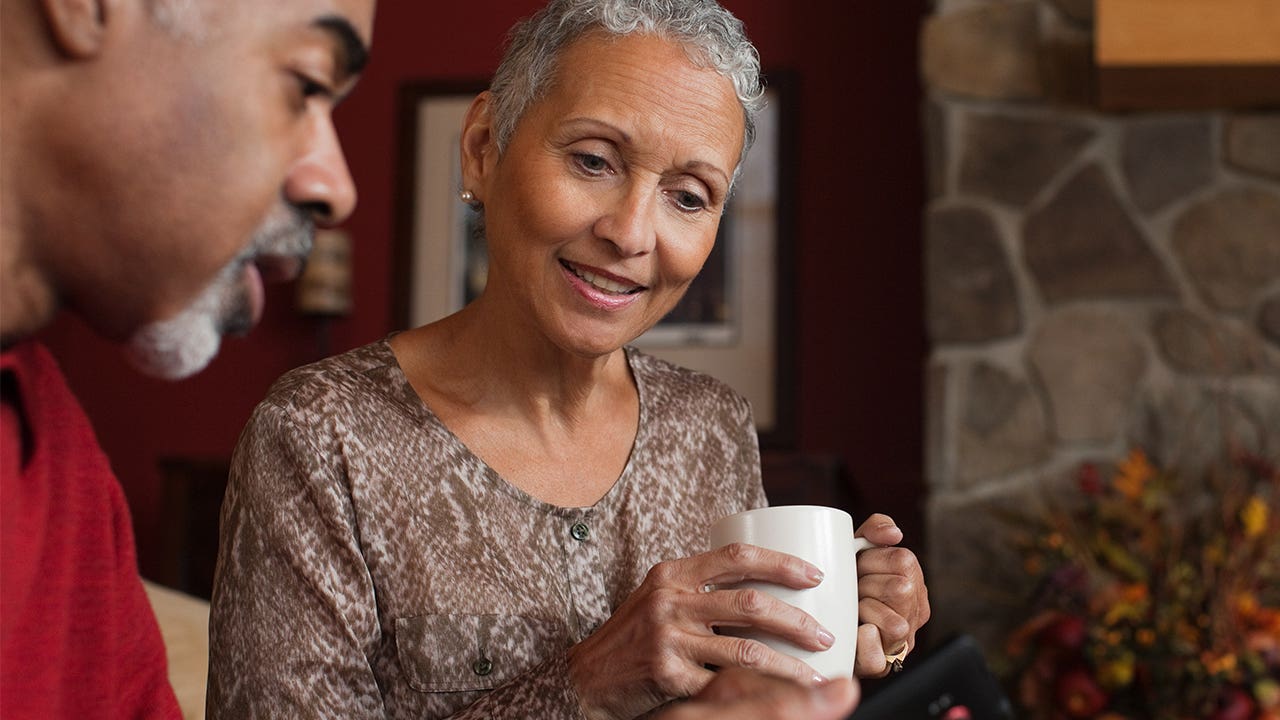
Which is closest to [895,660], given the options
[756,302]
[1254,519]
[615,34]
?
[615,34]

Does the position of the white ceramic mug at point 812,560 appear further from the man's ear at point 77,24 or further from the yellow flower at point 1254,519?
the yellow flower at point 1254,519

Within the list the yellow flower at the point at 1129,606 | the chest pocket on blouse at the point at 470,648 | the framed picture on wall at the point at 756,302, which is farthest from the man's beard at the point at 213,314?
the framed picture on wall at the point at 756,302

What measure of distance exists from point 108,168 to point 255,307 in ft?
0.29

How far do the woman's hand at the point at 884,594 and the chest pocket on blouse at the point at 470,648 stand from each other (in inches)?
10.8

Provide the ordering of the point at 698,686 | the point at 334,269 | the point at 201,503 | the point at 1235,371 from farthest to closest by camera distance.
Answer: the point at 334,269, the point at 201,503, the point at 1235,371, the point at 698,686

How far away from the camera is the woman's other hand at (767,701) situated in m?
0.58

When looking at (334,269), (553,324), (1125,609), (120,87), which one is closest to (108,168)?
(120,87)

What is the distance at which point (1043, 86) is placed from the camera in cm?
302

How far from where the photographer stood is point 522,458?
3.78 ft

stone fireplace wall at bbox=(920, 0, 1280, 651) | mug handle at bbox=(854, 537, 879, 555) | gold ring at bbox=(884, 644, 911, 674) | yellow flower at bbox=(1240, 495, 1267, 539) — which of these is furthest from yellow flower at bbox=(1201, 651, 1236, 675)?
mug handle at bbox=(854, 537, 879, 555)

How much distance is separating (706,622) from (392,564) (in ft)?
1.11

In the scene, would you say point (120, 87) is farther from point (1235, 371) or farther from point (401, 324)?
point (401, 324)

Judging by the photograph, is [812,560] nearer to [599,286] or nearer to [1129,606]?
[599,286]

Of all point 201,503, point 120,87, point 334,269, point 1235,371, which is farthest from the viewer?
point 334,269
